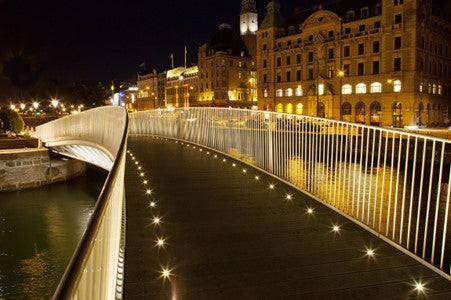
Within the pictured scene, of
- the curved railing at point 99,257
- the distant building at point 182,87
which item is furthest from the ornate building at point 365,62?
the curved railing at point 99,257

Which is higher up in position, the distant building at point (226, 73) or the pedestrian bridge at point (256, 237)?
the distant building at point (226, 73)

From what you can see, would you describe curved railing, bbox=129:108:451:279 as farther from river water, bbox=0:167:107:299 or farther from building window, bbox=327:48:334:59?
building window, bbox=327:48:334:59

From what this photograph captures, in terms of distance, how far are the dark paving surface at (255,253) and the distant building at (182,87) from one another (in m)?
94.0

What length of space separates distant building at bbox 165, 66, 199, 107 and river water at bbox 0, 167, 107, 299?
73998 mm

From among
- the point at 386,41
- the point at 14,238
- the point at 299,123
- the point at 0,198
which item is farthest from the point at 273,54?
the point at 299,123

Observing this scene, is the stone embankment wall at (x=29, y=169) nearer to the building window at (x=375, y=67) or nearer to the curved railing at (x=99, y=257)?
the curved railing at (x=99, y=257)

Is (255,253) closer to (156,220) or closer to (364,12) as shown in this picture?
(156,220)

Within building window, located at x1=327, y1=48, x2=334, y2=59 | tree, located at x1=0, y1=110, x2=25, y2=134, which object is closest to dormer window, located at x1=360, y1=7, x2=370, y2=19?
building window, located at x1=327, y1=48, x2=334, y2=59

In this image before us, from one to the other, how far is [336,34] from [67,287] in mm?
61008

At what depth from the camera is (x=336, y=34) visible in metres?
57.9

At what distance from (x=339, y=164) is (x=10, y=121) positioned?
35.4m

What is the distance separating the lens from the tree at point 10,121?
36094 mm

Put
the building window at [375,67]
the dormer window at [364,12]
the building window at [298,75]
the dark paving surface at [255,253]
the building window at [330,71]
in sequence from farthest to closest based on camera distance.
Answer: the building window at [298,75] < the building window at [330,71] < the dormer window at [364,12] < the building window at [375,67] < the dark paving surface at [255,253]

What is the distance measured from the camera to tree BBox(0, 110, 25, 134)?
36094 mm
